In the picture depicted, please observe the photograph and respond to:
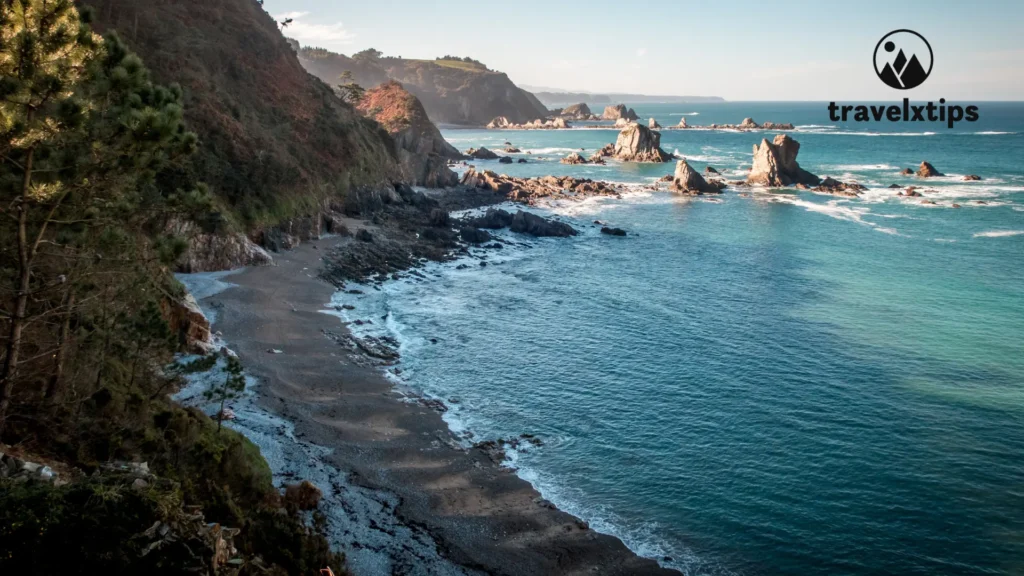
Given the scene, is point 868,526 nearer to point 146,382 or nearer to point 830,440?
point 830,440

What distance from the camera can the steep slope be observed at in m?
49.2

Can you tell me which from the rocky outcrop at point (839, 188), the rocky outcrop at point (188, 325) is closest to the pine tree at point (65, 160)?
the rocky outcrop at point (188, 325)

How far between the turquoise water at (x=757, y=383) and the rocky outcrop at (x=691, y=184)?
26827 mm

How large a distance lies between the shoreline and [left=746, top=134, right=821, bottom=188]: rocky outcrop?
8052cm

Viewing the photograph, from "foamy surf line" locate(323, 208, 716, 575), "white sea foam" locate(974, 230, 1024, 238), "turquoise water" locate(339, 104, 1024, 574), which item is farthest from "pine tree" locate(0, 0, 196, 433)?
"white sea foam" locate(974, 230, 1024, 238)

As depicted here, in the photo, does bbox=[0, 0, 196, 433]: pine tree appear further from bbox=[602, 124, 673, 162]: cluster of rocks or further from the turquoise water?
bbox=[602, 124, 673, 162]: cluster of rocks

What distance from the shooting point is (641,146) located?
13075cm

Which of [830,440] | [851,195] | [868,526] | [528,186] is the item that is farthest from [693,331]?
[851,195]

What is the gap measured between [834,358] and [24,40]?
119ft

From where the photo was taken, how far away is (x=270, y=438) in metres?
24.4

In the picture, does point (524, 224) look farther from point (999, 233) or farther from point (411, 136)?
point (999, 233)

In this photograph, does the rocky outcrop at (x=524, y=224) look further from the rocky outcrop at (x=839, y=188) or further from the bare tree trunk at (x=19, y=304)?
the bare tree trunk at (x=19, y=304)

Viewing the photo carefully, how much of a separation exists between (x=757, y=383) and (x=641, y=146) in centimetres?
10396

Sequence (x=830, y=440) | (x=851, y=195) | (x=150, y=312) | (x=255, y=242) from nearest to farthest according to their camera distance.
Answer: (x=150, y=312), (x=830, y=440), (x=255, y=242), (x=851, y=195)
